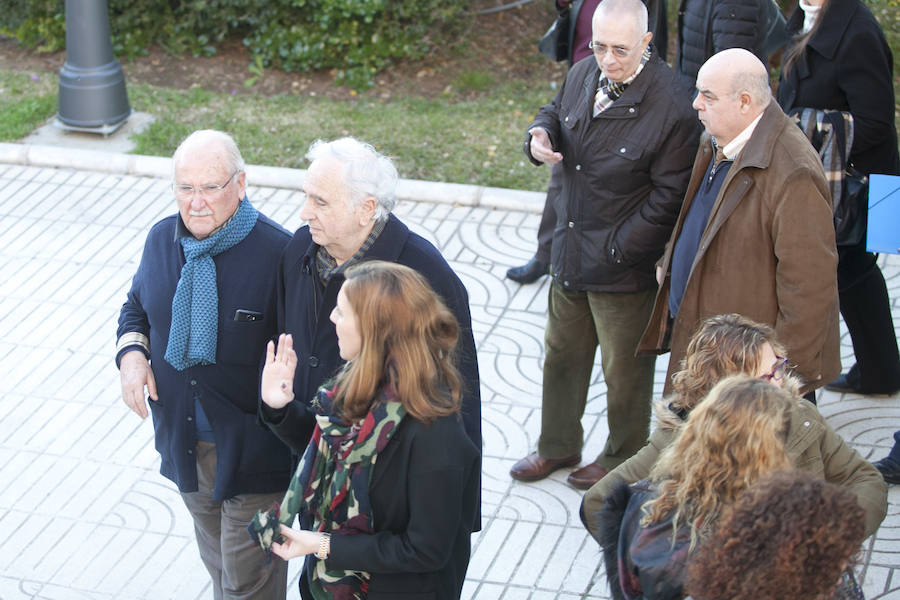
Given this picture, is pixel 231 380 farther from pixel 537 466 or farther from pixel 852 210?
pixel 852 210

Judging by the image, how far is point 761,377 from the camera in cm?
Answer: 319

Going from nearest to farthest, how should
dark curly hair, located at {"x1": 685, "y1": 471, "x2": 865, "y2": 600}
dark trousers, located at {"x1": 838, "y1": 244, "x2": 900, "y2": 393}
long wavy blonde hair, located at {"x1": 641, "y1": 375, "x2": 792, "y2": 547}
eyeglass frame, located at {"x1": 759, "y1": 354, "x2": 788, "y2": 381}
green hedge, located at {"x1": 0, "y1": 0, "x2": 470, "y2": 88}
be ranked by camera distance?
dark curly hair, located at {"x1": 685, "y1": 471, "x2": 865, "y2": 600}, long wavy blonde hair, located at {"x1": 641, "y1": 375, "x2": 792, "y2": 547}, eyeglass frame, located at {"x1": 759, "y1": 354, "x2": 788, "y2": 381}, dark trousers, located at {"x1": 838, "y1": 244, "x2": 900, "y2": 393}, green hedge, located at {"x1": 0, "y1": 0, "x2": 470, "y2": 88}

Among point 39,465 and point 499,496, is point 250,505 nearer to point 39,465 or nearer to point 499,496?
point 499,496

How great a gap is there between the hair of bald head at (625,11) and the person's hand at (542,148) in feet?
1.67

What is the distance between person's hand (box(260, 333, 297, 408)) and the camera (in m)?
3.32

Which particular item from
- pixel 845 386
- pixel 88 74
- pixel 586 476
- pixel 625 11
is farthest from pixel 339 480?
pixel 88 74

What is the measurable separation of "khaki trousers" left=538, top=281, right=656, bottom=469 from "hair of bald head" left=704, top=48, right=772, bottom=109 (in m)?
1.05

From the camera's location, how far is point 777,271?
13.0 ft

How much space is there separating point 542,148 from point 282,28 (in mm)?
6308

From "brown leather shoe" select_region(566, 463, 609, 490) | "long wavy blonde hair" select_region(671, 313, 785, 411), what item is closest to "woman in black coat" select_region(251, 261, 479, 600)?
"long wavy blonde hair" select_region(671, 313, 785, 411)

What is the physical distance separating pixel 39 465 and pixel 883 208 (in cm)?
397

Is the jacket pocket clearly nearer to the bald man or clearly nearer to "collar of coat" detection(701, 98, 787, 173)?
the bald man

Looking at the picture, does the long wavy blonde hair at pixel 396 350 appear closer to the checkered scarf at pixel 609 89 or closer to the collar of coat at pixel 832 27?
the checkered scarf at pixel 609 89

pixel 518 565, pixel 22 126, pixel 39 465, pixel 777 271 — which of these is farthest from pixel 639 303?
pixel 22 126
